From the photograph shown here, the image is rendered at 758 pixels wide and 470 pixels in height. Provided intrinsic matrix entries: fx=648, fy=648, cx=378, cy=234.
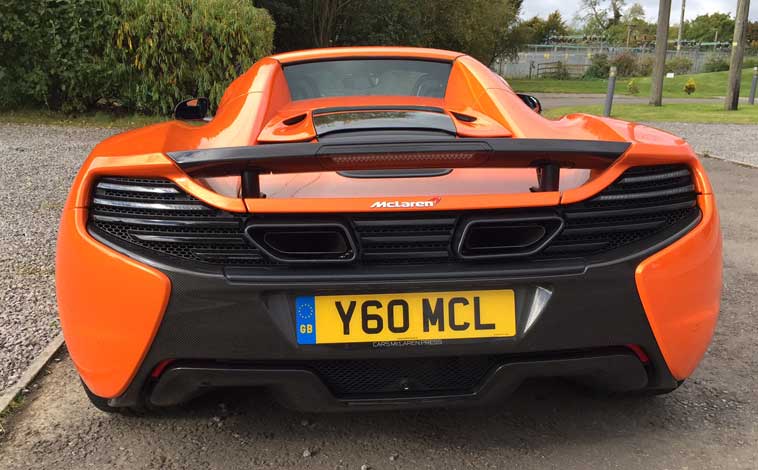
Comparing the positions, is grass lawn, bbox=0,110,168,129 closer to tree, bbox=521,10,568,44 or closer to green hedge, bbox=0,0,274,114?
green hedge, bbox=0,0,274,114

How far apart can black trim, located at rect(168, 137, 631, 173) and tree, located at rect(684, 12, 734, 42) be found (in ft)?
360

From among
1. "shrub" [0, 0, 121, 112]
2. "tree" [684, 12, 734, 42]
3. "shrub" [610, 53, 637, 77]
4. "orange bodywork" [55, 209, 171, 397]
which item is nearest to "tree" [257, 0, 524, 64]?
"shrub" [0, 0, 121, 112]

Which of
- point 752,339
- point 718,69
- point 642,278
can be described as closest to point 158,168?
point 642,278

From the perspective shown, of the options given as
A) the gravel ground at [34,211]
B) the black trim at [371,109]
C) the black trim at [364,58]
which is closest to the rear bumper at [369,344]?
the black trim at [371,109]

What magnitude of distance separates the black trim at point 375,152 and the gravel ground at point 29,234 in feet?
5.05

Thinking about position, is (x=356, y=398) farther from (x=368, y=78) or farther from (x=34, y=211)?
(x=34, y=211)

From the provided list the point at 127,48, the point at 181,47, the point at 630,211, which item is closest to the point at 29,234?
the point at 630,211

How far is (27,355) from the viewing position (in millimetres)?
2795

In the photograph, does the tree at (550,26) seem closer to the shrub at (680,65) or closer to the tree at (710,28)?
the tree at (710,28)

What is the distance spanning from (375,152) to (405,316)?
0.45m

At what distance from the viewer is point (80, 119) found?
38.9 feet

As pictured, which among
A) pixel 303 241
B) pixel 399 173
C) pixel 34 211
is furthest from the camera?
pixel 34 211

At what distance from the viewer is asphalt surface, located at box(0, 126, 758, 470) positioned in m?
2.04

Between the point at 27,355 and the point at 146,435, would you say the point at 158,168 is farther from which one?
the point at 27,355
